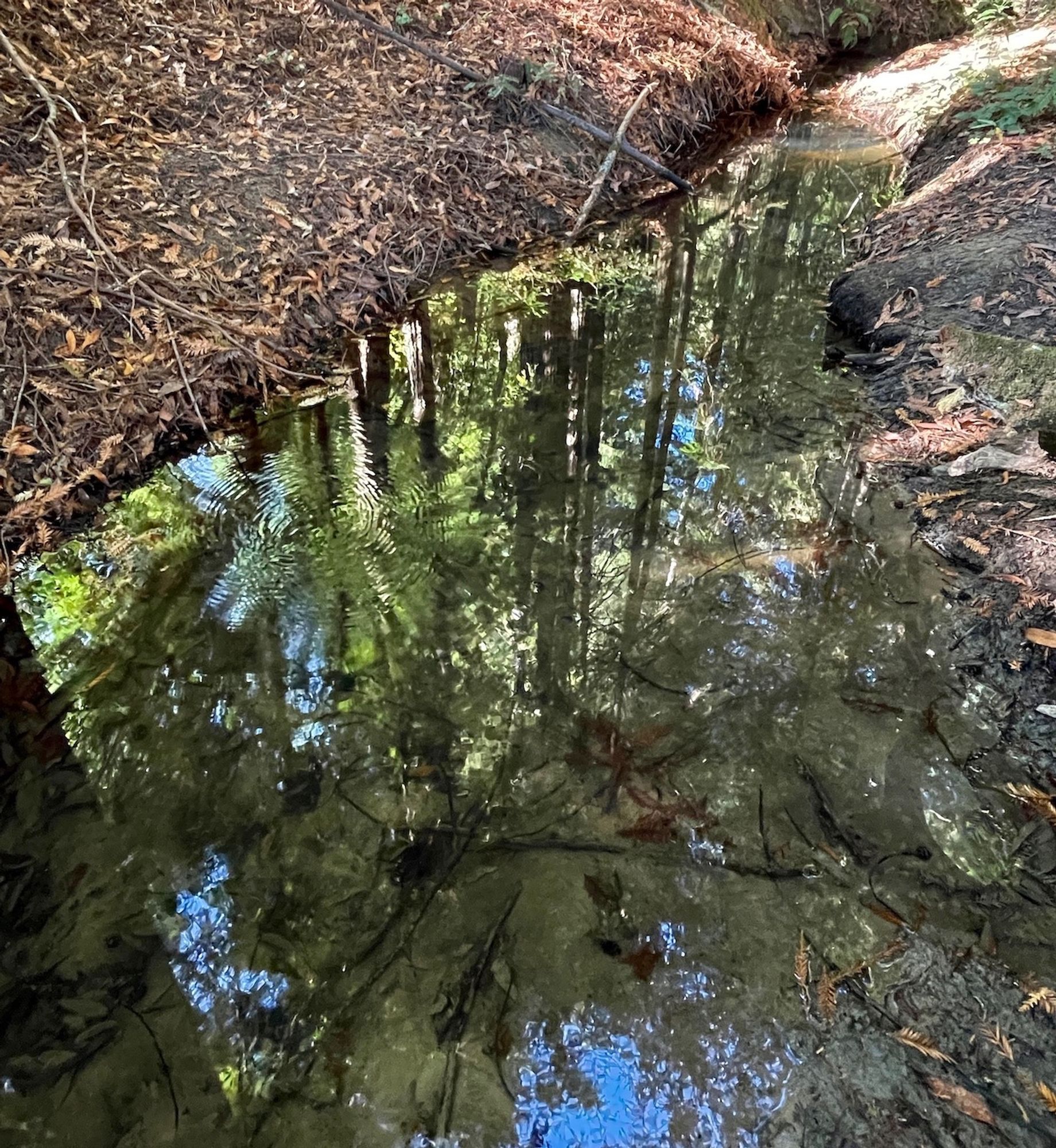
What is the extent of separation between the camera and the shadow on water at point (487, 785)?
205 centimetres

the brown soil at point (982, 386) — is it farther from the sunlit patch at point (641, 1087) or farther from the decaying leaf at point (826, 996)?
the sunlit patch at point (641, 1087)

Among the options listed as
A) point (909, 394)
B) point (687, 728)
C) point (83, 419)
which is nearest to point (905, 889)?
point (687, 728)

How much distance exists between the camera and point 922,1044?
2012 millimetres

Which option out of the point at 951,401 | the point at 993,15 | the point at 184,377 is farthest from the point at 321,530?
the point at 993,15

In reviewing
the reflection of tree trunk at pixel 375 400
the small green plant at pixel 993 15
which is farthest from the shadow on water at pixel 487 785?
the small green plant at pixel 993 15

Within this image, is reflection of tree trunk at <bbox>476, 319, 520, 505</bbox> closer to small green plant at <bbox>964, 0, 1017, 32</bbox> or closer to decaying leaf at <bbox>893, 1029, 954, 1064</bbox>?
decaying leaf at <bbox>893, 1029, 954, 1064</bbox>

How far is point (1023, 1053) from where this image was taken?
6.46ft

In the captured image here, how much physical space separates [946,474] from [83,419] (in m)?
4.66

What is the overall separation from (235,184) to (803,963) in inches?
238

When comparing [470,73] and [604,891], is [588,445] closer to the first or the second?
[604,891]

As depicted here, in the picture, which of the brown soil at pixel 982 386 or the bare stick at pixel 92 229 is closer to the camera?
the brown soil at pixel 982 386

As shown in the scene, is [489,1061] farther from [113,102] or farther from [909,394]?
[113,102]

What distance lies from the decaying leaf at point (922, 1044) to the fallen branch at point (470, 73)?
7.68 metres

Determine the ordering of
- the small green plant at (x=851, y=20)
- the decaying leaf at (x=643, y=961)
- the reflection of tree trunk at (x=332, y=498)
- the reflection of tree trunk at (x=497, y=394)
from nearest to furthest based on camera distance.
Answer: the decaying leaf at (x=643, y=961), the reflection of tree trunk at (x=332, y=498), the reflection of tree trunk at (x=497, y=394), the small green plant at (x=851, y=20)
